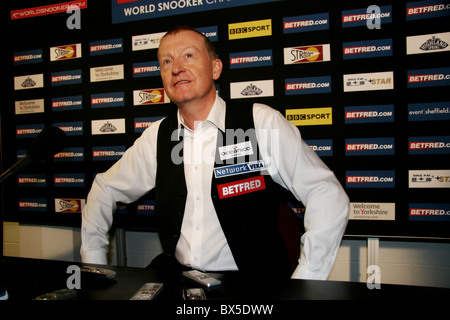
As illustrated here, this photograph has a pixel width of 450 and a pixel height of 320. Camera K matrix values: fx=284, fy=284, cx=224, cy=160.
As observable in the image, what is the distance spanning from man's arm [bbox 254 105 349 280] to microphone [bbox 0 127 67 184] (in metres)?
0.84

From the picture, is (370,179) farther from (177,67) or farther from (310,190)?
(177,67)

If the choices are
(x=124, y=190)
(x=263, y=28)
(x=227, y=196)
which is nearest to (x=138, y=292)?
(x=227, y=196)

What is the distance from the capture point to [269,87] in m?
1.78

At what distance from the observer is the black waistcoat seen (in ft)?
4.18

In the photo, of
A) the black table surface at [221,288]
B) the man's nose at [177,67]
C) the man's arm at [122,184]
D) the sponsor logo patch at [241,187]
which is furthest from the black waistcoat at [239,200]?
the black table surface at [221,288]

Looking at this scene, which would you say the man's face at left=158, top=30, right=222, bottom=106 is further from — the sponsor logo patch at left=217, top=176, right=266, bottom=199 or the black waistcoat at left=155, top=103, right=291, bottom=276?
the sponsor logo patch at left=217, top=176, right=266, bottom=199

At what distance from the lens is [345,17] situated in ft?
5.45

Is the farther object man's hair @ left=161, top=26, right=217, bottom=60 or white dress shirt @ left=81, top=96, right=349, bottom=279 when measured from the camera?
man's hair @ left=161, top=26, right=217, bottom=60

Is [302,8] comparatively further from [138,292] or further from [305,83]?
[138,292]

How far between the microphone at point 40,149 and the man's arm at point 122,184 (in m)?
0.70

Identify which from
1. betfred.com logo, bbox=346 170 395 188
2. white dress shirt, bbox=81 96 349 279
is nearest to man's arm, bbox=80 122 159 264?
white dress shirt, bbox=81 96 349 279

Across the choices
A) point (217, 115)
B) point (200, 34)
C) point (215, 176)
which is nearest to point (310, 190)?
point (215, 176)

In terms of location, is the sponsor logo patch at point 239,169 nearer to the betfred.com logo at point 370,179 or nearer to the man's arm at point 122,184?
the man's arm at point 122,184

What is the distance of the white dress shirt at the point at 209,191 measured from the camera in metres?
1.08
